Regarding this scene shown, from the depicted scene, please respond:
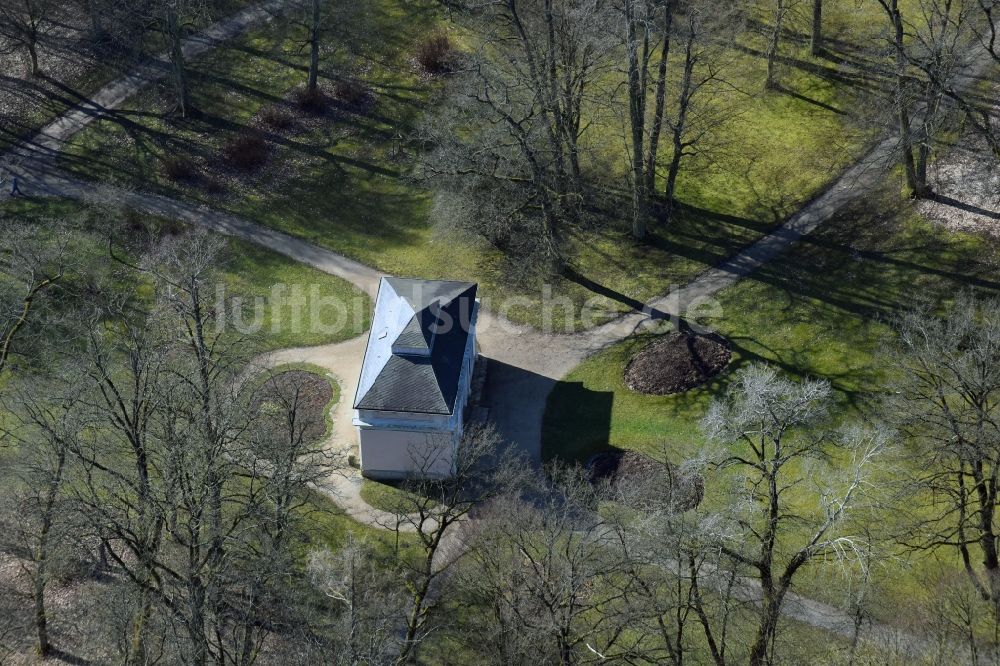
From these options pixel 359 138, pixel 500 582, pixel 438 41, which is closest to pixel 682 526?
pixel 500 582

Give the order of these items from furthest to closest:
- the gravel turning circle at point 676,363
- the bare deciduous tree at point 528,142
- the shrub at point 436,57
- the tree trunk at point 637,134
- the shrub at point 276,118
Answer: the shrub at point 436,57
the shrub at point 276,118
the bare deciduous tree at point 528,142
the tree trunk at point 637,134
the gravel turning circle at point 676,363

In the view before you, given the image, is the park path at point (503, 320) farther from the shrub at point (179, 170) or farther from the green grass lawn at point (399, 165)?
the shrub at point (179, 170)

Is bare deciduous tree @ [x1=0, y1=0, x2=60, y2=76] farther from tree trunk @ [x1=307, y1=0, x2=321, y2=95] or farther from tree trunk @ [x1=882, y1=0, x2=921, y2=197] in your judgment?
tree trunk @ [x1=882, y1=0, x2=921, y2=197]

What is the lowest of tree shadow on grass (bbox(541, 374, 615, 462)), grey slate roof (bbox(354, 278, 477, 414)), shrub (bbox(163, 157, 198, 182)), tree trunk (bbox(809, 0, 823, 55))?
tree shadow on grass (bbox(541, 374, 615, 462))

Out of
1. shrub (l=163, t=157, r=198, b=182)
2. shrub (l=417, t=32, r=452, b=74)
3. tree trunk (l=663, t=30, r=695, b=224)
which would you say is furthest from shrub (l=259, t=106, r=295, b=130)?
tree trunk (l=663, t=30, r=695, b=224)

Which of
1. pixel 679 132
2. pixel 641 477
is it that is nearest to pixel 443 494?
pixel 641 477

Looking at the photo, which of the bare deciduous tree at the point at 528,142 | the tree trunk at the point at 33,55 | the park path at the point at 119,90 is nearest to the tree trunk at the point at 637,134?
the bare deciduous tree at the point at 528,142
